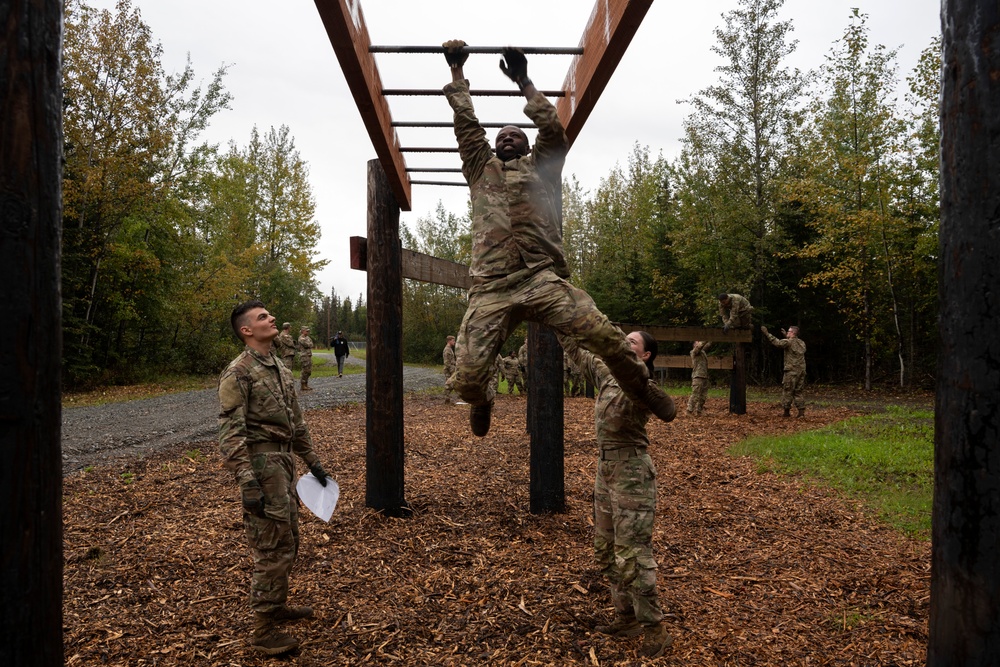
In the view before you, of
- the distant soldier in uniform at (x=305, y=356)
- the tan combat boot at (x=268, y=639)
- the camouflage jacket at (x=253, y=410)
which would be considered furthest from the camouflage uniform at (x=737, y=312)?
the distant soldier in uniform at (x=305, y=356)

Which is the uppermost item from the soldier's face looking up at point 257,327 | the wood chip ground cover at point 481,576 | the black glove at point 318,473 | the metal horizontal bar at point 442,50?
the metal horizontal bar at point 442,50

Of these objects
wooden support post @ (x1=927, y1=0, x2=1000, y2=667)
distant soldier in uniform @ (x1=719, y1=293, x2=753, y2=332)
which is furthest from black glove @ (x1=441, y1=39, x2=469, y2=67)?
distant soldier in uniform @ (x1=719, y1=293, x2=753, y2=332)

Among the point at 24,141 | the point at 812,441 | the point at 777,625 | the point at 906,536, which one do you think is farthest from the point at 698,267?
the point at 24,141

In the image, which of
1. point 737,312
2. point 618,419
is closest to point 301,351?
point 737,312

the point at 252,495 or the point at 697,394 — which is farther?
the point at 697,394

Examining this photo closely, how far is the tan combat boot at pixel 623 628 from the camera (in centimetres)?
384

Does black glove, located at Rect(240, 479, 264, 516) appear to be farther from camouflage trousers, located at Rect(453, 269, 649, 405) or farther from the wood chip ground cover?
camouflage trousers, located at Rect(453, 269, 649, 405)

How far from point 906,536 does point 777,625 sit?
253 centimetres

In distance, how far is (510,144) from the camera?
3.86 m

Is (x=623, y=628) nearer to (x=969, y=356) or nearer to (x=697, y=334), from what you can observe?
(x=969, y=356)

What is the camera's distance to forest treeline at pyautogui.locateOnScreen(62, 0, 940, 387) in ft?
60.1

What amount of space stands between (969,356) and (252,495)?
3.37 meters

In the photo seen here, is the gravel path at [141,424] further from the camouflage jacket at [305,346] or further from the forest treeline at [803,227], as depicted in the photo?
the forest treeline at [803,227]

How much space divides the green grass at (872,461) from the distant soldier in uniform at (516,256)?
178 inches
